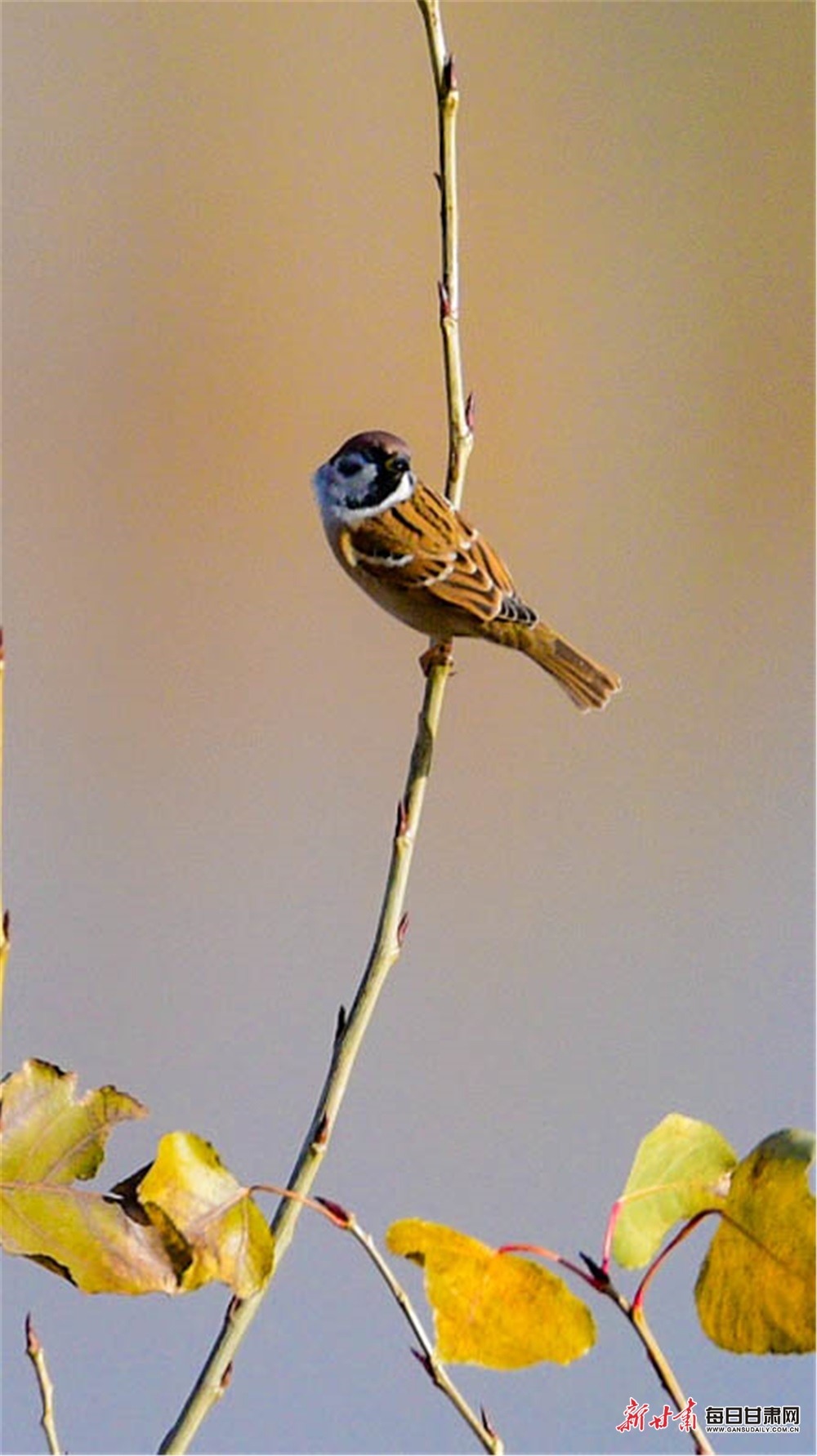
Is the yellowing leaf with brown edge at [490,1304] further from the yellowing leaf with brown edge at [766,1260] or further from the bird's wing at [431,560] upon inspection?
the bird's wing at [431,560]

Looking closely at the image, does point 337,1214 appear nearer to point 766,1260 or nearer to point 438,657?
point 766,1260

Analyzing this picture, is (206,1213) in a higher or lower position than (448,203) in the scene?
lower

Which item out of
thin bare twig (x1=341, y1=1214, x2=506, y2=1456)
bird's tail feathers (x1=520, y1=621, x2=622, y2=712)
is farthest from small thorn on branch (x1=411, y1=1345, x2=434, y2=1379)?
bird's tail feathers (x1=520, y1=621, x2=622, y2=712)

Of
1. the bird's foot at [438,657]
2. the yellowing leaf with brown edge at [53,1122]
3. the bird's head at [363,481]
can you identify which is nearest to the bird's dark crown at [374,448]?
the bird's head at [363,481]

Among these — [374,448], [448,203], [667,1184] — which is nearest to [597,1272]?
[667,1184]

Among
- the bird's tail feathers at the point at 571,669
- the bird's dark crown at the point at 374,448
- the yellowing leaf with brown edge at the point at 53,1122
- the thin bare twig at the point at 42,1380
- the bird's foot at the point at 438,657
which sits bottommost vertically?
the thin bare twig at the point at 42,1380

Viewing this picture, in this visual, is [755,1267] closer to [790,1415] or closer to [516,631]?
[790,1415]

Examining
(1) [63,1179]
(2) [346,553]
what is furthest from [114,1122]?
(2) [346,553]
